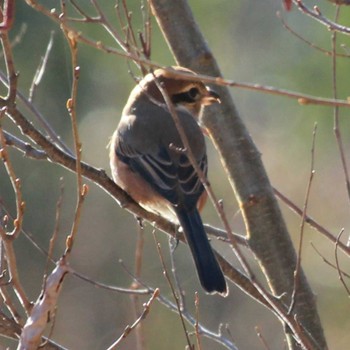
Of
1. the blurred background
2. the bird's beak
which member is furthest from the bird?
the blurred background

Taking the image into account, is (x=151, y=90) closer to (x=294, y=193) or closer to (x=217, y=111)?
(x=217, y=111)

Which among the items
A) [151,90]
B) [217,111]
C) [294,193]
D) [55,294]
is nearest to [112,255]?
[294,193]

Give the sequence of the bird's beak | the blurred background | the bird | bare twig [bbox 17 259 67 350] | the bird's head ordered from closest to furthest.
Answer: bare twig [bbox 17 259 67 350]
the bird's beak
the bird
the bird's head
the blurred background

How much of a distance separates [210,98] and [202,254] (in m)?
0.75

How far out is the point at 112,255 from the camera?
892 cm

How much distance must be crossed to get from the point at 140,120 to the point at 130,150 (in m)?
0.20

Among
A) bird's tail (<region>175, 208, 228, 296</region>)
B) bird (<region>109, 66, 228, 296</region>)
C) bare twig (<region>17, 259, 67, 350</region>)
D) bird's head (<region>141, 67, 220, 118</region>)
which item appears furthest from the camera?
bird's head (<region>141, 67, 220, 118</region>)

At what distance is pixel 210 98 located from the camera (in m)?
3.94

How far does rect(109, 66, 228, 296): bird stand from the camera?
13.0 ft

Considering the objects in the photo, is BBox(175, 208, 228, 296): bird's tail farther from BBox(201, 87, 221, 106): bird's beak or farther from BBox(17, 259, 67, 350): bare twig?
BBox(17, 259, 67, 350): bare twig

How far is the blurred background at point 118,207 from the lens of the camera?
8453 mm

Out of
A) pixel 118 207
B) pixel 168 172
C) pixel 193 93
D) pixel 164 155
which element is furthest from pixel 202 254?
pixel 118 207

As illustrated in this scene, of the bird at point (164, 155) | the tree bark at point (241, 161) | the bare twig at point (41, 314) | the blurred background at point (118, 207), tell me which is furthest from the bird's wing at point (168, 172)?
the blurred background at point (118, 207)

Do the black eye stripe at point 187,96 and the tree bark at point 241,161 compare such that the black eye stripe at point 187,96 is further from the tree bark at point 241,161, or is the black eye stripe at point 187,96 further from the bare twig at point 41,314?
the bare twig at point 41,314
